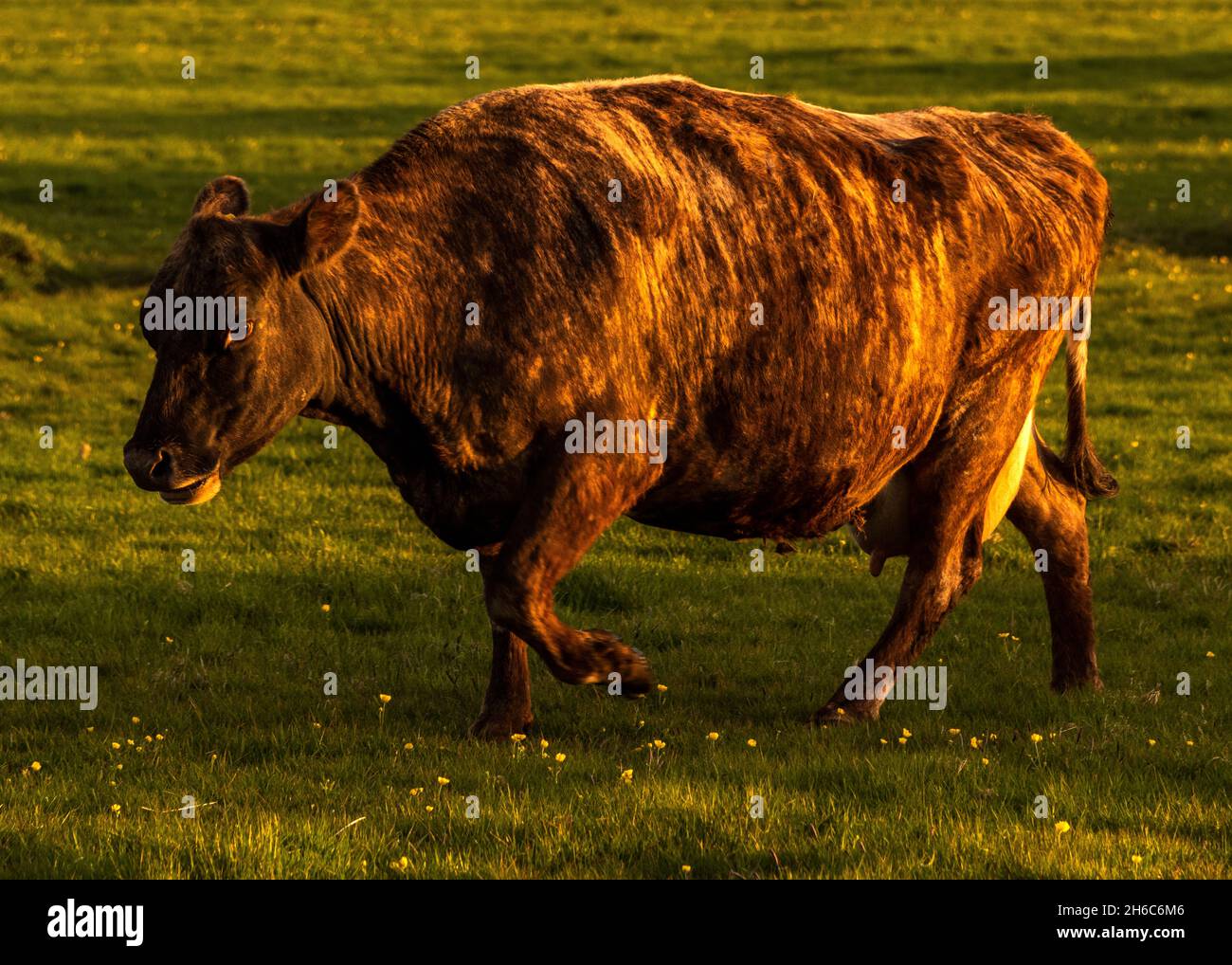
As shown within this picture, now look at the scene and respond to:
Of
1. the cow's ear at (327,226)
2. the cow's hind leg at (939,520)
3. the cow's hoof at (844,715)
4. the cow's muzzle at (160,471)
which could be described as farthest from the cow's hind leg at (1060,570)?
the cow's muzzle at (160,471)

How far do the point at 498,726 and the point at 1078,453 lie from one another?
396 centimetres

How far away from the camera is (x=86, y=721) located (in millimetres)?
8938

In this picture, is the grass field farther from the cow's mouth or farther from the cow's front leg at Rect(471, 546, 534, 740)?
the cow's mouth

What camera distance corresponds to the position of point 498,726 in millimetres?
8711

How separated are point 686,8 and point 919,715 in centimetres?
4090

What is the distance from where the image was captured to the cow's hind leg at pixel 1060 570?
986 cm

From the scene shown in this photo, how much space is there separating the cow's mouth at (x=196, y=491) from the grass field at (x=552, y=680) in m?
1.35

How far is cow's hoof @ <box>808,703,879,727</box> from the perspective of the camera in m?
8.90

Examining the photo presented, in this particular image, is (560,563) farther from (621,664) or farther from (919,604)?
(919,604)

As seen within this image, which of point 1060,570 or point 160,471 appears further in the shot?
point 1060,570

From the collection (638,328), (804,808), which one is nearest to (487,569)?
(638,328)

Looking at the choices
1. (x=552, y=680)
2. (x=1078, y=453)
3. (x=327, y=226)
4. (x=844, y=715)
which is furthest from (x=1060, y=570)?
(x=327, y=226)

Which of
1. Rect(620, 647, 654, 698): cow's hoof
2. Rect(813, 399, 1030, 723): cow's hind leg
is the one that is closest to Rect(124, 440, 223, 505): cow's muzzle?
Rect(620, 647, 654, 698): cow's hoof
